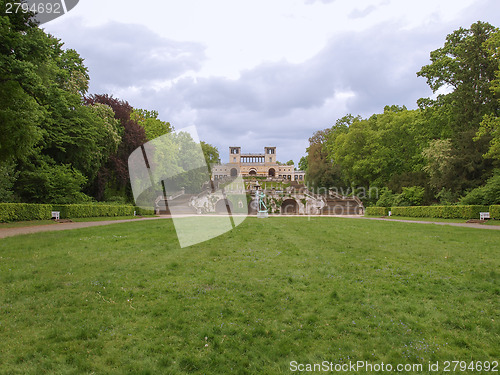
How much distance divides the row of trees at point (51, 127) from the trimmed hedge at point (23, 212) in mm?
1422

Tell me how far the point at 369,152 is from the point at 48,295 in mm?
50043

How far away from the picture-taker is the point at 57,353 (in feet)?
13.0

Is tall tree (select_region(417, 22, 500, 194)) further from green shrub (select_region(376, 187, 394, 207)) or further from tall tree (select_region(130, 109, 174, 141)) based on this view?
tall tree (select_region(130, 109, 174, 141))

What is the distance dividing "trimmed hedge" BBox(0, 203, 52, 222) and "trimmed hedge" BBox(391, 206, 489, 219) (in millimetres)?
32266

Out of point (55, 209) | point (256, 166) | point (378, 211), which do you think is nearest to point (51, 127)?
point (55, 209)

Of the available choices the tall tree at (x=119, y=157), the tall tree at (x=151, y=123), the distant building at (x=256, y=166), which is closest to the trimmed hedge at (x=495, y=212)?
the tall tree at (x=119, y=157)

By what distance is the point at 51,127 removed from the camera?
23.5 metres

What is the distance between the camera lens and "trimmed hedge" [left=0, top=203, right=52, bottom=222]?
18.1 metres

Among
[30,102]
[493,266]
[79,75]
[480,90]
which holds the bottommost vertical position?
[493,266]

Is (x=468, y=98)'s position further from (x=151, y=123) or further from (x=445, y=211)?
(x=151, y=123)

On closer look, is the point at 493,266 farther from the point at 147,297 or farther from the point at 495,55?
the point at 495,55

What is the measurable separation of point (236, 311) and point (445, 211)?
93.2 feet

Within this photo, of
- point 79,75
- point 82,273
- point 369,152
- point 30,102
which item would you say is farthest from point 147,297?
point 369,152

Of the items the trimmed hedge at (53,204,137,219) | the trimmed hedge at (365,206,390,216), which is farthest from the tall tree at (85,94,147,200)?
the trimmed hedge at (365,206,390,216)
